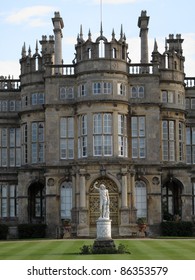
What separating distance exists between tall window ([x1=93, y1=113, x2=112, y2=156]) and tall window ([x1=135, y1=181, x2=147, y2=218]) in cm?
383

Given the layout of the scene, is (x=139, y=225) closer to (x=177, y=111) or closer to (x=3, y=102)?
(x=177, y=111)

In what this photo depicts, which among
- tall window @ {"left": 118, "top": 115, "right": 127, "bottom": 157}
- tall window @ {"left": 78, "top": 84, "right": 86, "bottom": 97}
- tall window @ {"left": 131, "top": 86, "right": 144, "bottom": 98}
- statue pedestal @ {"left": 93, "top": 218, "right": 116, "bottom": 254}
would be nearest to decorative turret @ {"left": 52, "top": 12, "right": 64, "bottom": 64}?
tall window @ {"left": 78, "top": 84, "right": 86, "bottom": 97}

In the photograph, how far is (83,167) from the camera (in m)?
51.8

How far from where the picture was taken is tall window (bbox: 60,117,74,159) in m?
54.8

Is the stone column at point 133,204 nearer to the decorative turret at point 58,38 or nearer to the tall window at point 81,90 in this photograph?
the tall window at point 81,90

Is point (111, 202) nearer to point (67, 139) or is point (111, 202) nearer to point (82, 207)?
point (82, 207)

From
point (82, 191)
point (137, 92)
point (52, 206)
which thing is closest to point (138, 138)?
point (137, 92)

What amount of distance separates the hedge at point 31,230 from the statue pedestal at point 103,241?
19397 millimetres

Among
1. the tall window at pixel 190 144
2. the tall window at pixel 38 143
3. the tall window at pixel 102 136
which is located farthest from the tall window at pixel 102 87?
the tall window at pixel 190 144

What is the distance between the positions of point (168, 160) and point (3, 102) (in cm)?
1401

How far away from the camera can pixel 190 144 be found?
196ft

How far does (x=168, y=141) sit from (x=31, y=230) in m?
12.2
